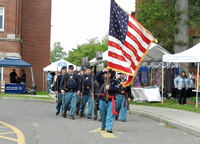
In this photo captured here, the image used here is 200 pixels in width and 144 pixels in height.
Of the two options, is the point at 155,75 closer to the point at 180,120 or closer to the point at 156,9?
the point at 156,9

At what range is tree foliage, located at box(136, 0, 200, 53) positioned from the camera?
23702 millimetres

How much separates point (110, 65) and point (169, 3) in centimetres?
1677

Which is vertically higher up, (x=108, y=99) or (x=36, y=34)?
(x=36, y=34)

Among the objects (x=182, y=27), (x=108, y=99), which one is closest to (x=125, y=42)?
(x=108, y=99)

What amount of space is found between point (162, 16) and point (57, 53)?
10390 centimetres

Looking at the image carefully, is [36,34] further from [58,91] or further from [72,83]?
[72,83]

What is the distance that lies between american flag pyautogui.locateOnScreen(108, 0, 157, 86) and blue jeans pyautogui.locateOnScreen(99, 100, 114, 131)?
827 millimetres

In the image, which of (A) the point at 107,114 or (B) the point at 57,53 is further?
(B) the point at 57,53

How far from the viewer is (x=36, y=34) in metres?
39.4

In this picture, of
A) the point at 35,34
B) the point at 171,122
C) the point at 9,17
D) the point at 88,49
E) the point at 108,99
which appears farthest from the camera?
the point at 88,49

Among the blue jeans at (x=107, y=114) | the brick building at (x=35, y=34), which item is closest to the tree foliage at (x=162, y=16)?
the blue jeans at (x=107, y=114)

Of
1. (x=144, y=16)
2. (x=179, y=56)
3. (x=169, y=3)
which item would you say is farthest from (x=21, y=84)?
(x=179, y=56)

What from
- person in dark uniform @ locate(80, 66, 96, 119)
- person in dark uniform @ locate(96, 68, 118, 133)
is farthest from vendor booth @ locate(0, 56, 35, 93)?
person in dark uniform @ locate(96, 68, 118, 133)

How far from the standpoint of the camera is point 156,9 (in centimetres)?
2395
